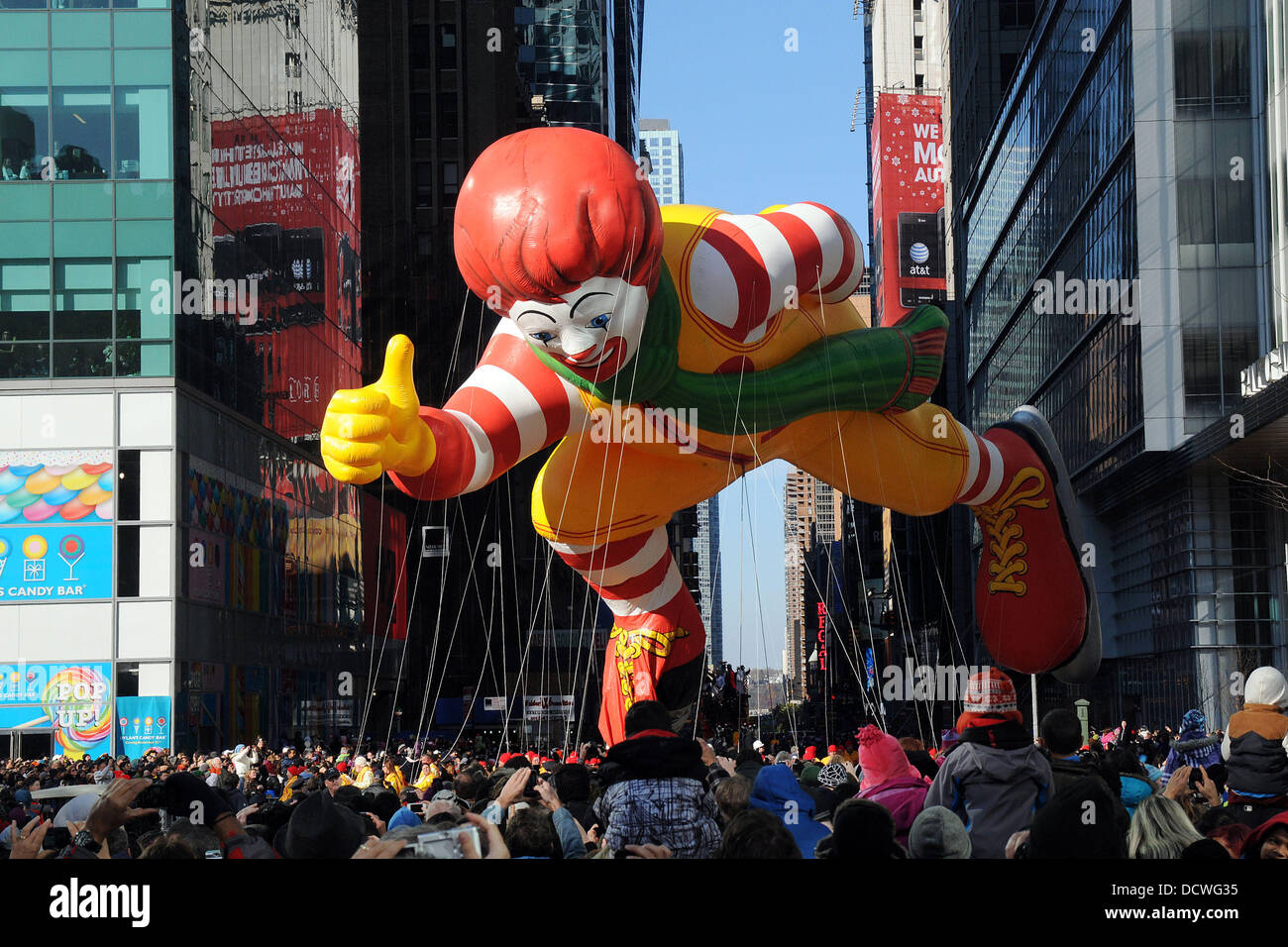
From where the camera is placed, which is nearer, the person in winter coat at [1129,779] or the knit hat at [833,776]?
the person in winter coat at [1129,779]

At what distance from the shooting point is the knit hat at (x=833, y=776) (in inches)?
373

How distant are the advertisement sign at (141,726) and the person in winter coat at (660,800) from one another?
2657cm

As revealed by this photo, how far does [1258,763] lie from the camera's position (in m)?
8.05

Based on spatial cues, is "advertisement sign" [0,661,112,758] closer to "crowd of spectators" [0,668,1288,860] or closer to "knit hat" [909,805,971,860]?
"crowd of spectators" [0,668,1288,860]

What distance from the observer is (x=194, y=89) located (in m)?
33.6

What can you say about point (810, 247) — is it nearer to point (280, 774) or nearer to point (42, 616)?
point (280, 774)

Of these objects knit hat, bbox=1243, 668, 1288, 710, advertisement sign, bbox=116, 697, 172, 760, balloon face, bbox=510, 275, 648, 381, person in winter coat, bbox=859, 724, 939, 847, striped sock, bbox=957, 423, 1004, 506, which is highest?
balloon face, bbox=510, 275, 648, 381

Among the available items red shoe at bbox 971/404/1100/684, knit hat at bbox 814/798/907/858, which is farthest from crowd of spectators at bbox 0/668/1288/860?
red shoe at bbox 971/404/1100/684

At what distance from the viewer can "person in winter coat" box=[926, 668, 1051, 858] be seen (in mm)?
7043

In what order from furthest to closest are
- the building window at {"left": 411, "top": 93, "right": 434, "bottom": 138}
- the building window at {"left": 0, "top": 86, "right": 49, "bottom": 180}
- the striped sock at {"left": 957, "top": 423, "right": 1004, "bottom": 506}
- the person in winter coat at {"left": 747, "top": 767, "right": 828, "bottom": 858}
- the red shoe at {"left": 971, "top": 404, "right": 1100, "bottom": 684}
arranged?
1. the building window at {"left": 411, "top": 93, "right": 434, "bottom": 138}
2. the building window at {"left": 0, "top": 86, "right": 49, "bottom": 180}
3. the red shoe at {"left": 971, "top": 404, "right": 1100, "bottom": 684}
4. the striped sock at {"left": 957, "top": 423, "right": 1004, "bottom": 506}
5. the person in winter coat at {"left": 747, "top": 767, "right": 828, "bottom": 858}

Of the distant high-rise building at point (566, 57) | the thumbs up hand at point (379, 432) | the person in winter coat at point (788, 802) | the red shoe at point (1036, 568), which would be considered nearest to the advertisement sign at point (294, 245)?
the red shoe at point (1036, 568)

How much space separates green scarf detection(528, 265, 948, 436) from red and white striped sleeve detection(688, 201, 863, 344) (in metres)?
0.32

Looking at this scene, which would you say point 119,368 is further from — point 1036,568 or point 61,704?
point 1036,568

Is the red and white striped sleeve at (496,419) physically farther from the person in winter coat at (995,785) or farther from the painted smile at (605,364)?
the person in winter coat at (995,785)
